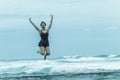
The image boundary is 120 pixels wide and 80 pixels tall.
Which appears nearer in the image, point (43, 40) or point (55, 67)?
point (55, 67)

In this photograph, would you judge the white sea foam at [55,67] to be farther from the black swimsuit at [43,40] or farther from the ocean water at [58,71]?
the black swimsuit at [43,40]

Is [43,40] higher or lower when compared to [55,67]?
higher

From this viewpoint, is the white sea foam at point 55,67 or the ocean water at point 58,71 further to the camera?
the white sea foam at point 55,67

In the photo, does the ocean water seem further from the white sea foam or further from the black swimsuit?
the black swimsuit

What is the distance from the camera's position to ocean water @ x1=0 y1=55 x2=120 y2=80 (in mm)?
15555

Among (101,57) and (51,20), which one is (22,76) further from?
(101,57)

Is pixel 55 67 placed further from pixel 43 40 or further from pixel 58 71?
pixel 43 40

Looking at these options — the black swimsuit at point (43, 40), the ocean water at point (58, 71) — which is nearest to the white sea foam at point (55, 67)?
A: the ocean water at point (58, 71)

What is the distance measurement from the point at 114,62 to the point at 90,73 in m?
3.71

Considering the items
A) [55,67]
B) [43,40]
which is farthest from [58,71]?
[43,40]

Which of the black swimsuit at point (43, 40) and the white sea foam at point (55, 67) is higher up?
the black swimsuit at point (43, 40)

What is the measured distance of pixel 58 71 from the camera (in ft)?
57.0

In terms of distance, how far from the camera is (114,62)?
19.6 meters

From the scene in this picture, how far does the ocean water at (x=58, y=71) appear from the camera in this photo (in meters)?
15.6
